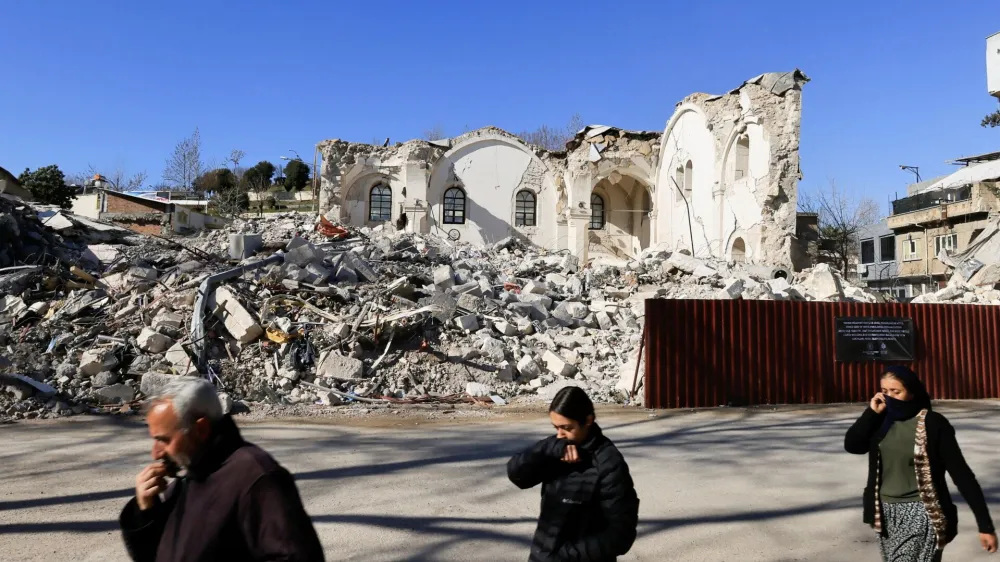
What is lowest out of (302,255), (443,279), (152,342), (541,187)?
(152,342)

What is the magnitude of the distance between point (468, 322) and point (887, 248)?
37189mm

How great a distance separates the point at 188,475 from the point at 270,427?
291 inches

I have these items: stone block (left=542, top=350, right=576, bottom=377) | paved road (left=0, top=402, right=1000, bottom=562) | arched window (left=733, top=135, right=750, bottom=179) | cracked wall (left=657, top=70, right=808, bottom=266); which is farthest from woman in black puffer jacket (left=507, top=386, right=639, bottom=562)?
arched window (left=733, top=135, right=750, bottom=179)

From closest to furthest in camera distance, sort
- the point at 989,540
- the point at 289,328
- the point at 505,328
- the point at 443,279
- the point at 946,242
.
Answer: the point at 989,540 → the point at 289,328 → the point at 505,328 → the point at 443,279 → the point at 946,242

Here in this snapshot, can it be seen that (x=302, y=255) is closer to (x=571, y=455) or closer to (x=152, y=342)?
(x=152, y=342)

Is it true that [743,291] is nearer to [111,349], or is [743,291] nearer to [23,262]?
[111,349]

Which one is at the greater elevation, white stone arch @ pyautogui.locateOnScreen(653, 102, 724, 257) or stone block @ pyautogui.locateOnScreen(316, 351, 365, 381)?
white stone arch @ pyautogui.locateOnScreen(653, 102, 724, 257)

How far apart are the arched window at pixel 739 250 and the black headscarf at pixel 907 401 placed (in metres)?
19.6

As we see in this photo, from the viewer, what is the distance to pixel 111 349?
10.9 metres

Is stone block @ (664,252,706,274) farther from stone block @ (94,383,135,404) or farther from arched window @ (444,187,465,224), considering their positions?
stone block @ (94,383,135,404)

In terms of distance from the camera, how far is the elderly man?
1832 millimetres

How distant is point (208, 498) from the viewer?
188 cm

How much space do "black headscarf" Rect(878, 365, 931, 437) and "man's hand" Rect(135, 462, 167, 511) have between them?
309cm

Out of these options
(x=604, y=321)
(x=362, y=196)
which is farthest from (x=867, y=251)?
(x=604, y=321)
